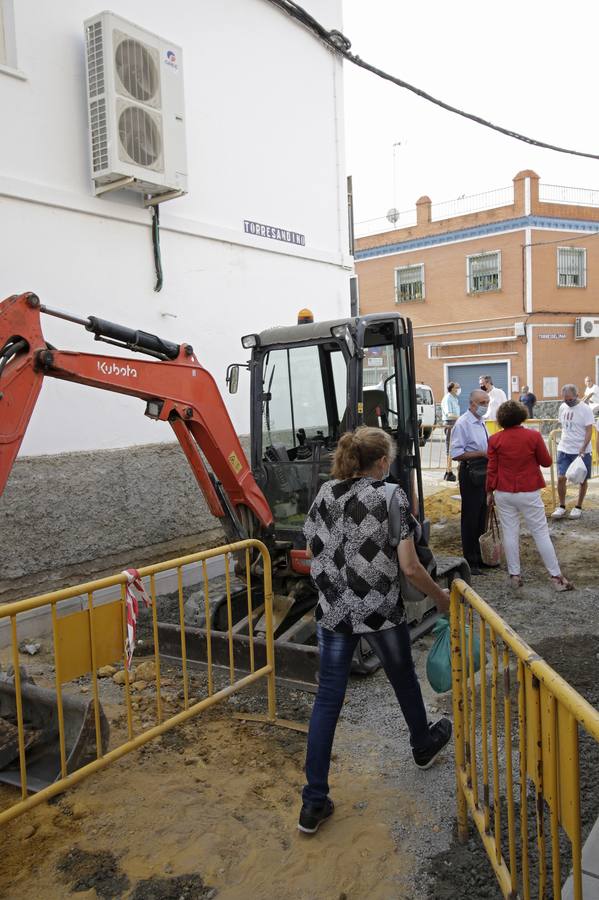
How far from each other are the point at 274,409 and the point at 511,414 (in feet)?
7.40

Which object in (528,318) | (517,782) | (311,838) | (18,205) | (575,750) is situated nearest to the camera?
(575,750)

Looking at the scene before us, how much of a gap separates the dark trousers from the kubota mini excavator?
1166 mm

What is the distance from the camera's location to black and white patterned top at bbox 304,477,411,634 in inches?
124

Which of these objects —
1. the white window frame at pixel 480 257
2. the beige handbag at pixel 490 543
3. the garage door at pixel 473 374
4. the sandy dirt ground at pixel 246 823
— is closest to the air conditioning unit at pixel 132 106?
the sandy dirt ground at pixel 246 823

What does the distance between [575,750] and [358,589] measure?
146cm

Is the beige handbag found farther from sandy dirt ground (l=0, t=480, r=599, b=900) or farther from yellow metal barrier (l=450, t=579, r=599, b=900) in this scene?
yellow metal barrier (l=450, t=579, r=599, b=900)

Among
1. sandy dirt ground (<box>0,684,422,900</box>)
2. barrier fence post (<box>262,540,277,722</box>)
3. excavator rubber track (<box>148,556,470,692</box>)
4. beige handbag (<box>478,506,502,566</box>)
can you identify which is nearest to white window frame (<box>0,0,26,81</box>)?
barrier fence post (<box>262,540,277,722</box>)

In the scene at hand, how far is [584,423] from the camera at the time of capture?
1009 cm

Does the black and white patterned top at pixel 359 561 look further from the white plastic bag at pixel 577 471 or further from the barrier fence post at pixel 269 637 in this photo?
the white plastic bag at pixel 577 471

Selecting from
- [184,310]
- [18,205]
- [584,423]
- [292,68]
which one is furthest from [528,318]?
[18,205]

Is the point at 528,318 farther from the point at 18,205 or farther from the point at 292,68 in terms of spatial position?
the point at 18,205

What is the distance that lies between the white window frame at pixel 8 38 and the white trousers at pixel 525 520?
561cm

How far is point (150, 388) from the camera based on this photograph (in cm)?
455

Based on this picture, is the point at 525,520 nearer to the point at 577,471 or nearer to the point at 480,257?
the point at 577,471
